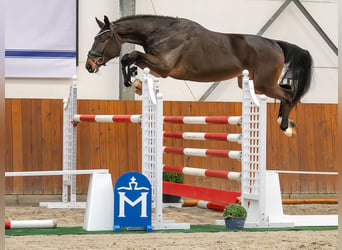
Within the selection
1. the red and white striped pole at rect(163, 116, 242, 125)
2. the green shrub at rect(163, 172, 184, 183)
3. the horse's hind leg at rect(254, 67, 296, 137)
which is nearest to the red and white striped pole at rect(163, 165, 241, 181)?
the red and white striped pole at rect(163, 116, 242, 125)

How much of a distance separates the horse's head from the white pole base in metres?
1.54

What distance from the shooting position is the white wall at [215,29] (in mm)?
8297

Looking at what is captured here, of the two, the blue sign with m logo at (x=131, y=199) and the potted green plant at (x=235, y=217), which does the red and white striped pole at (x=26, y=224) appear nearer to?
the blue sign with m logo at (x=131, y=199)

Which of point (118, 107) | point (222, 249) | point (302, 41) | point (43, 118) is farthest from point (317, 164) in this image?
point (222, 249)

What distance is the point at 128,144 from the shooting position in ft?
25.2

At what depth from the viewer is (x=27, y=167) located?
7391 millimetres

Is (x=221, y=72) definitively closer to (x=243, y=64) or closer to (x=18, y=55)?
(x=243, y=64)

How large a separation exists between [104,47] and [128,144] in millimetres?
2472

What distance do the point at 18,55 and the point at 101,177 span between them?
4.37m

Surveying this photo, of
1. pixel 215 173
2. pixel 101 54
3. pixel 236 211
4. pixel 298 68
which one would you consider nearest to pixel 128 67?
pixel 101 54

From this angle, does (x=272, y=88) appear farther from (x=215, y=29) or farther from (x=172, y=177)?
(x=215, y=29)

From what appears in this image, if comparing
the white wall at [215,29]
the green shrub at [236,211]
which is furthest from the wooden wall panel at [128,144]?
the green shrub at [236,211]

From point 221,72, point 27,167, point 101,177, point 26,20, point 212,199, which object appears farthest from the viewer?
point 26,20

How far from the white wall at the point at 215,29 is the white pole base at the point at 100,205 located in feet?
13.9
